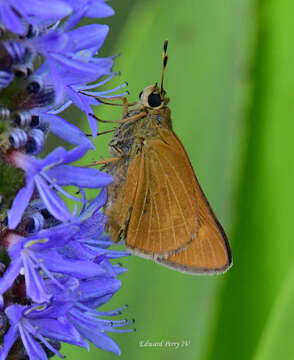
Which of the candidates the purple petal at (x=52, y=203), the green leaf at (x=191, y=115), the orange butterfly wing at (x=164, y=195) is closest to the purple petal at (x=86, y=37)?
the purple petal at (x=52, y=203)

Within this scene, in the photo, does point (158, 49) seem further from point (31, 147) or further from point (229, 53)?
point (31, 147)

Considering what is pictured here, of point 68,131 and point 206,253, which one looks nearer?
point 68,131

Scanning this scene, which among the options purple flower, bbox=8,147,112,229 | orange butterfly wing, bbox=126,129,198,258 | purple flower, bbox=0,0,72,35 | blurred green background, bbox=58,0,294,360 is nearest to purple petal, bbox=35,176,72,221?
purple flower, bbox=8,147,112,229

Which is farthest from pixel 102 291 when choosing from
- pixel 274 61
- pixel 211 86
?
pixel 274 61

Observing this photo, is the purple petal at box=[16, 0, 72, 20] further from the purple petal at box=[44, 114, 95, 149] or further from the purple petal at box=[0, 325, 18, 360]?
the purple petal at box=[0, 325, 18, 360]

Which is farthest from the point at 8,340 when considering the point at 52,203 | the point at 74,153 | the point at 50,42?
the point at 50,42

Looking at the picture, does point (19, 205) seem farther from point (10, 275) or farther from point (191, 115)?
point (191, 115)

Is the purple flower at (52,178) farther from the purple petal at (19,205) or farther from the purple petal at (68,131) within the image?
the purple petal at (68,131)
